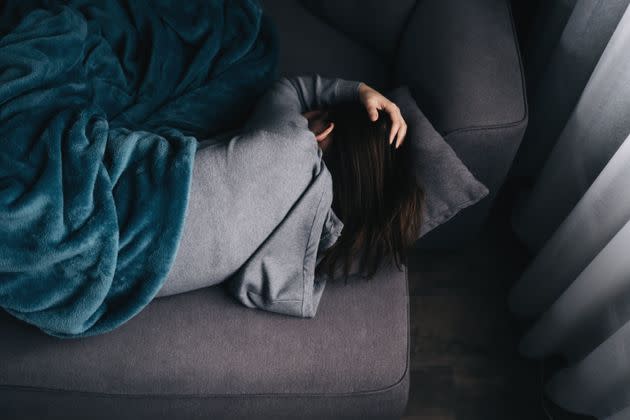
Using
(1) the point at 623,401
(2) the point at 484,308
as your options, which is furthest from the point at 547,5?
(1) the point at 623,401

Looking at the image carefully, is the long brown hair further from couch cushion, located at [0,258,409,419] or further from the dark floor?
the dark floor

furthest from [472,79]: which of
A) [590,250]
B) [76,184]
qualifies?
[76,184]

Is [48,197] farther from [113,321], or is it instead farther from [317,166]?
[317,166]

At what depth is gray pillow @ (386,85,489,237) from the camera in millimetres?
965

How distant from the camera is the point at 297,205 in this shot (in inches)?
36.0

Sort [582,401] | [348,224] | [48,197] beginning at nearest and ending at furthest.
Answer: [48,197] → [348,224] → [582,401]

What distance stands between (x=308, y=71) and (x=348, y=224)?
45cm

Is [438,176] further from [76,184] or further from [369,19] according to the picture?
[76,184]

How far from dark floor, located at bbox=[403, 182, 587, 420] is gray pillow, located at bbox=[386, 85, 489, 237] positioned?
415mm

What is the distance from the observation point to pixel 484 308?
4.44 feet

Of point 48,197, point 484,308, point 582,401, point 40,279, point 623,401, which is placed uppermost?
point 48,197

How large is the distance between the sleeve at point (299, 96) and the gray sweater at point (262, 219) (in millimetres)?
18

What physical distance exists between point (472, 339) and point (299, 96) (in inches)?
27.8

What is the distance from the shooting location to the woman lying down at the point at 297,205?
88 centimetres
